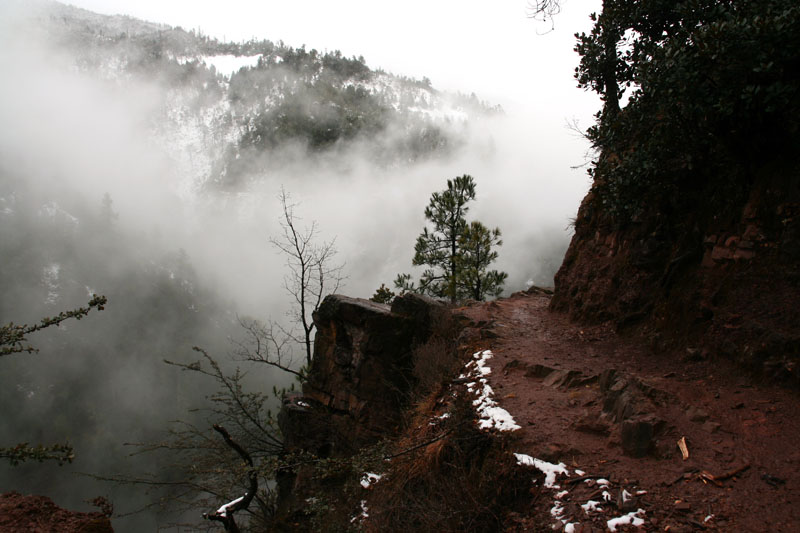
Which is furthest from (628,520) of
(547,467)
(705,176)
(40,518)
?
(40,518)

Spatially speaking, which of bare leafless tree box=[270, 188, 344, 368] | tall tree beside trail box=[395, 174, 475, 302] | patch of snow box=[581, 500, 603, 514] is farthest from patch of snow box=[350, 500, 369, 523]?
tall tree beside trail box=[395, 174, 475, 302]

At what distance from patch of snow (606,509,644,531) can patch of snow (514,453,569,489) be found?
27.8 inches

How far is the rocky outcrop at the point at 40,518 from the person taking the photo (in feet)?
14.9

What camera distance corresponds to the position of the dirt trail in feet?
10.8

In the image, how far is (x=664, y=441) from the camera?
13.6ft

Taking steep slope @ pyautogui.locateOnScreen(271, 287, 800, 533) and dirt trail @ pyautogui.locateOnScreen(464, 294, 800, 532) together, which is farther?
steep slope @ pyautogui.locateOnScreen(271, 287, 800, 533)

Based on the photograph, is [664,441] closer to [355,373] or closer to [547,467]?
[547,467]

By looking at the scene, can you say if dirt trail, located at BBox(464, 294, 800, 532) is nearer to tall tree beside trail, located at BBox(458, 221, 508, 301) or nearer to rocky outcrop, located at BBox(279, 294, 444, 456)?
rocky outcrop, located at BBox(279, 294, 444, 456)

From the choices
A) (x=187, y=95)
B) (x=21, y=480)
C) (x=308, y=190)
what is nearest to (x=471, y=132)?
(x=308, y=190)

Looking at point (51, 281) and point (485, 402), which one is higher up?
point (485, 402)

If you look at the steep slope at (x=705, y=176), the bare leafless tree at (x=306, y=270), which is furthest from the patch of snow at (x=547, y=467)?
the bare leafless tree at (x=306, y=270)

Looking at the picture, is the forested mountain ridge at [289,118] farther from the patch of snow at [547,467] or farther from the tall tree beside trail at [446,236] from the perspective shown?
the patch of snow at [547,467]

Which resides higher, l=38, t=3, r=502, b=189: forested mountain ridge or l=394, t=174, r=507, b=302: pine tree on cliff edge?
l=38, t=3, r=502, b=189: forested mountain ridge

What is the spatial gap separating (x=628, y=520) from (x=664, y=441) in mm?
1148
